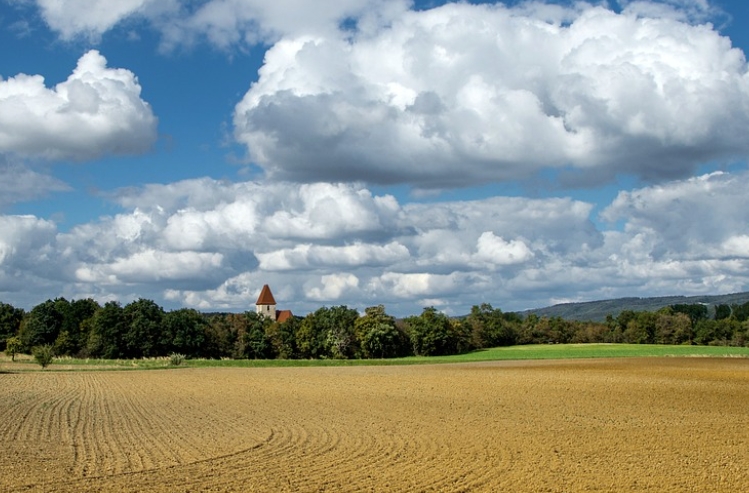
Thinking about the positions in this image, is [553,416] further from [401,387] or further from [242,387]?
[242,387]

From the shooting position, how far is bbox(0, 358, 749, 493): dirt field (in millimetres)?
16953

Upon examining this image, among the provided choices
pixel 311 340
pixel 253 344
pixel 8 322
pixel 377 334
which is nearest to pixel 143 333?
pixel 253 344

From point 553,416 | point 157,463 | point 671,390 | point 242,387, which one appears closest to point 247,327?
point 242,387

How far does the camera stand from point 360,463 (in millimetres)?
19234

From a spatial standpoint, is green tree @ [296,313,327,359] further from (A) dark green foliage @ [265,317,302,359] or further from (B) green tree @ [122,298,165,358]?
(B) green tree @ [122,298,165,358]

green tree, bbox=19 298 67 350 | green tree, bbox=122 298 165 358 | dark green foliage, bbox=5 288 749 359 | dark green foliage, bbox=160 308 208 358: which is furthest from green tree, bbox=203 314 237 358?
green tree, bbox=19 298 67 350

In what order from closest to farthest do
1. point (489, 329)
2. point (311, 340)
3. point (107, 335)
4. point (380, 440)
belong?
point (380, 440), point (107, 335), point (311, 340), point (489, 329)

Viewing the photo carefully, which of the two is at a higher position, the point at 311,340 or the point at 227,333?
the point at 227,333

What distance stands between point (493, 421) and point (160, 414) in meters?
14.7

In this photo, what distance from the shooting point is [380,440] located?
2342cm

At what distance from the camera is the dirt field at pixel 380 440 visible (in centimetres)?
1695

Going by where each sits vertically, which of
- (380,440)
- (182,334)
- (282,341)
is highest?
(182,334)

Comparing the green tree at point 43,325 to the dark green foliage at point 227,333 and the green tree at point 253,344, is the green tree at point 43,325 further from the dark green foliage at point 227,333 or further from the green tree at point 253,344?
the green tree at point 253,344

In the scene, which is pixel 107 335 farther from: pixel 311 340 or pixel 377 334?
pixel 377 334
